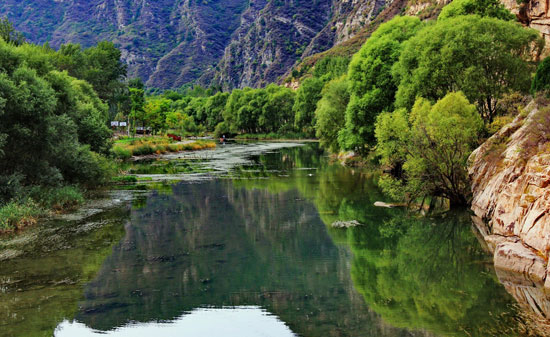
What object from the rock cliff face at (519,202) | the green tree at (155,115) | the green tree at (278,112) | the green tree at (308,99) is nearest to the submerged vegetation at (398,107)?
the rock cliff face at (519,202)

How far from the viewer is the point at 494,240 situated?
78.0 feet

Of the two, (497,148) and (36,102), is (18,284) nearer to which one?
(36,102)

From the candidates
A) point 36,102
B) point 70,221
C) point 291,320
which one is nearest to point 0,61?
point 36,102

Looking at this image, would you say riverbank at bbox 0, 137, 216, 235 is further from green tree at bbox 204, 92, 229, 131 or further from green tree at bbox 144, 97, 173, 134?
green tree at bbox 204, 92, 229, 131

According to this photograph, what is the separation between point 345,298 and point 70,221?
1896cm

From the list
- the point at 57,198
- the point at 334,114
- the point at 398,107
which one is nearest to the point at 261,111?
the point at 334,114

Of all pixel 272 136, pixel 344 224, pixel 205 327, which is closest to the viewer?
pixel 205 327

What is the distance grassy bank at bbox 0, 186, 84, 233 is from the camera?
2672 centimetres

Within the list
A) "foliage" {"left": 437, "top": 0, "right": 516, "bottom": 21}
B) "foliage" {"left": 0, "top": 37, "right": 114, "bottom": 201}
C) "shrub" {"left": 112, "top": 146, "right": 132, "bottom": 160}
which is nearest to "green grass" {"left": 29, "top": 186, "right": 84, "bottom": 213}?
"foliage" {"left": 0, "top": 37, "right": 114, "bottom": 201}

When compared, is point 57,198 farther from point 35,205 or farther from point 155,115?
point 155,115

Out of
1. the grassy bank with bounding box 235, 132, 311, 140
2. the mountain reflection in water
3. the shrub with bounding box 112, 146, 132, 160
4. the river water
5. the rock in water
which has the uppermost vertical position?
the grassy bank with bounding box 235, 132, 311, 140

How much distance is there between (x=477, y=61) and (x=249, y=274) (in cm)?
2942

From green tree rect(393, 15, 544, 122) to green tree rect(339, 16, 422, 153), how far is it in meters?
8.78

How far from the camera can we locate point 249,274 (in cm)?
2053
